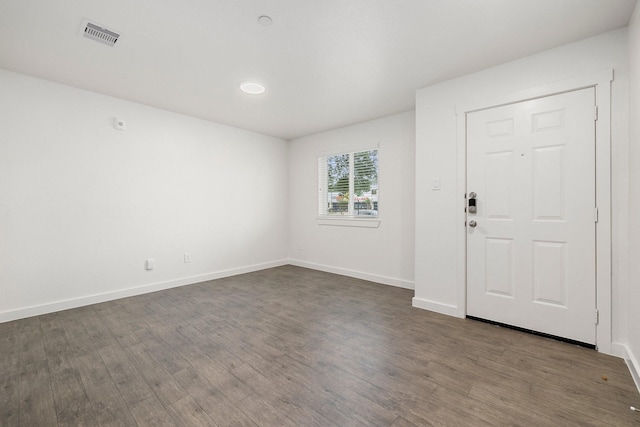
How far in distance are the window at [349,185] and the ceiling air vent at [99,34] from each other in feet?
10.9

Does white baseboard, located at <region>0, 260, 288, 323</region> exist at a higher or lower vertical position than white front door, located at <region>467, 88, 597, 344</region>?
lower

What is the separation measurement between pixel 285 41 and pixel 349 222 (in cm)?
300

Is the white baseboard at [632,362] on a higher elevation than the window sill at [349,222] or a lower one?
lower

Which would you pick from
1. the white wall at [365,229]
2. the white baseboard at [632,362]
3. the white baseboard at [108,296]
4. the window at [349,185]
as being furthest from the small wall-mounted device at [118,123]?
the white baseboard at [632,362]

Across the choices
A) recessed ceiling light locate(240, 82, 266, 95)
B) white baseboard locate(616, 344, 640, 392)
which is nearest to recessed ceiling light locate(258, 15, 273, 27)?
recessed ceiling light locate(240, 82, 266, 95)

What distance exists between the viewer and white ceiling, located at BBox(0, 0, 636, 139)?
195cm

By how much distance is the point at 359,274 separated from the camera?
4574 millimetres

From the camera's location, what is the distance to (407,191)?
405cm

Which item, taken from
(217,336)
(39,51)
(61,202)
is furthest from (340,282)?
(39,51)

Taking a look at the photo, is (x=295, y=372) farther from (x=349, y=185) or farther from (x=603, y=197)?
(x=349, y=185)

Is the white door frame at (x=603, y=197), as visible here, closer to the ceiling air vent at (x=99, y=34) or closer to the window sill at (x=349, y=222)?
the window sill at (x=349, y=222)

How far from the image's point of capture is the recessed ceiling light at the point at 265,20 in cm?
202

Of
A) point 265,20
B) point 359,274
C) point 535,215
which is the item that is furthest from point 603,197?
point 359,274

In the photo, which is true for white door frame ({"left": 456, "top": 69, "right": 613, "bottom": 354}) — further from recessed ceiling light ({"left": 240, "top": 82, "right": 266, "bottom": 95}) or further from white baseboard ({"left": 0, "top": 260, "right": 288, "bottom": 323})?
white baseboard ({"left": 0, "top": 260, "right": 288, "bottom": 323})
